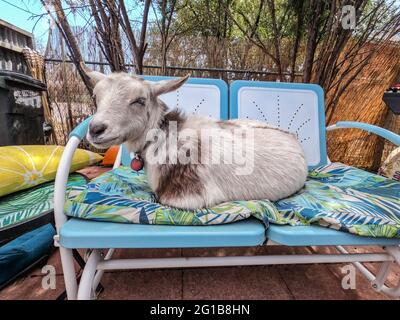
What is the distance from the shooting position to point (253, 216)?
3.90 ft

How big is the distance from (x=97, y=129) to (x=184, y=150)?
→ 0.46 metres

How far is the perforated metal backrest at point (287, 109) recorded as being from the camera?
2.30m

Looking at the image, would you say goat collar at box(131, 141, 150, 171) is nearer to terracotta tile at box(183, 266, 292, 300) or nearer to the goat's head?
the goat's head

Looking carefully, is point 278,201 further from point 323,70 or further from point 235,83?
point 323,70

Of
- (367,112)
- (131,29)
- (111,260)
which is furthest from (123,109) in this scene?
(367,112)

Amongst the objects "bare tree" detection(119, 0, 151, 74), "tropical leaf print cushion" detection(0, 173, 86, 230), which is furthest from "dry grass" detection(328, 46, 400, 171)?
"tropical leaf print cushion" detection(0, 173, 86, 230)

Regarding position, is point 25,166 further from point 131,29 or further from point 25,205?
point 131,29

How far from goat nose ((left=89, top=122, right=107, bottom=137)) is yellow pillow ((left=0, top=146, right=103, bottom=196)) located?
3.15ft

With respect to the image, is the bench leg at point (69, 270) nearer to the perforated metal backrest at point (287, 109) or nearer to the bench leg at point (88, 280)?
the bench leg at point (88, 280)

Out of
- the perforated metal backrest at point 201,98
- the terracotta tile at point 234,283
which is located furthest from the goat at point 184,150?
the perforated metal backrest at point 201,98

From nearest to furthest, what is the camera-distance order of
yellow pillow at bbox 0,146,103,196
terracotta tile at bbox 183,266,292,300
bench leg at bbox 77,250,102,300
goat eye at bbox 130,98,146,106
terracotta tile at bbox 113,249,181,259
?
bench leg at bbox 77,250,102,300 < goat eye at bbox 130,98,146,106 < terracotta tile at bbox 183,266,292,300 < yellow pillow at bbox 0,146,103,196 < terracotta tile at bbox 113,249,181,259

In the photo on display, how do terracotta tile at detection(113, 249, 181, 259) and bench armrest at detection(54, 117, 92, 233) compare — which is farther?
terracotta tile at detection(113, 249, 181, 259)

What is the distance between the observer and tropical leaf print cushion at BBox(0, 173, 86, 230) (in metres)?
1.42
